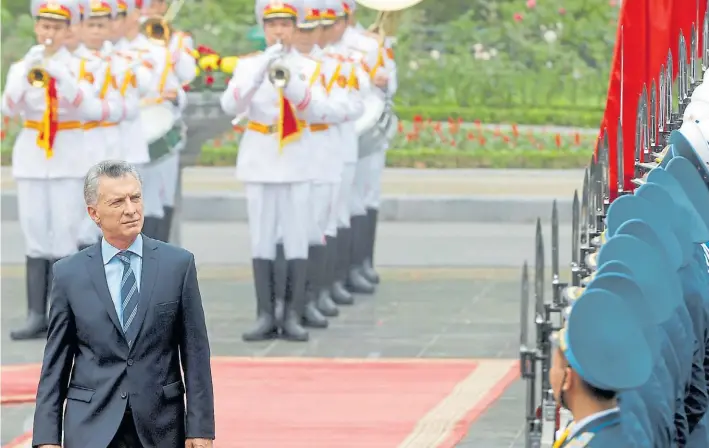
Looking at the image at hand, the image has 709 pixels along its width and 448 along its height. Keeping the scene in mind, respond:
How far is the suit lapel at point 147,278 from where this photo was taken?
17.5ft

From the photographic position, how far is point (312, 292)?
1095cm

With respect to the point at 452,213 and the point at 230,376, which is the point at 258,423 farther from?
the point at 452,213

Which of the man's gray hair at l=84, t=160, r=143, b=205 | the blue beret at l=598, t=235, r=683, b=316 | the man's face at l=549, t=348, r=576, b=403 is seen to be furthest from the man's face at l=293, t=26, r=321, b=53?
the man's face at l=549, t=348, r=576, b=403

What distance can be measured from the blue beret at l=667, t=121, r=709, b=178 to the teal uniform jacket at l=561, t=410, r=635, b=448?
1.88 m

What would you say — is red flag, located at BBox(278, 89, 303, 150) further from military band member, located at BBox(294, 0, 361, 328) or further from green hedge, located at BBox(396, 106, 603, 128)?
green hedge, located at BBox(396, 106, 603, 128)

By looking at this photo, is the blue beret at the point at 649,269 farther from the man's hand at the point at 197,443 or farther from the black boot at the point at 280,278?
the black boot at the point at 280,278

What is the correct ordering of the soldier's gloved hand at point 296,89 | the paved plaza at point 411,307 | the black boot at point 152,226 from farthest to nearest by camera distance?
1. the black boot at point 152,226
2. the soldier's gloved hand at point 296,89
3. the paved plaza at point 411,307

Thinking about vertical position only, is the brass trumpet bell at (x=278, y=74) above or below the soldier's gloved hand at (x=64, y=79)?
above

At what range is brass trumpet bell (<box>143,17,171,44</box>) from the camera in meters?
12.1

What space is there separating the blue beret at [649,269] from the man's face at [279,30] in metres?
5.81

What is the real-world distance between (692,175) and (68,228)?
5636mm

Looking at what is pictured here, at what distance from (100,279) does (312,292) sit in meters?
5.63

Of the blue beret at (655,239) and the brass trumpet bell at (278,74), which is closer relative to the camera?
the blue beret at (655,239)

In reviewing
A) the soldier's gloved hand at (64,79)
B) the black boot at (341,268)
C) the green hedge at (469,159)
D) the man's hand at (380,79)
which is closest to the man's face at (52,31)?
the soldier's gloved hand at (64,79)
